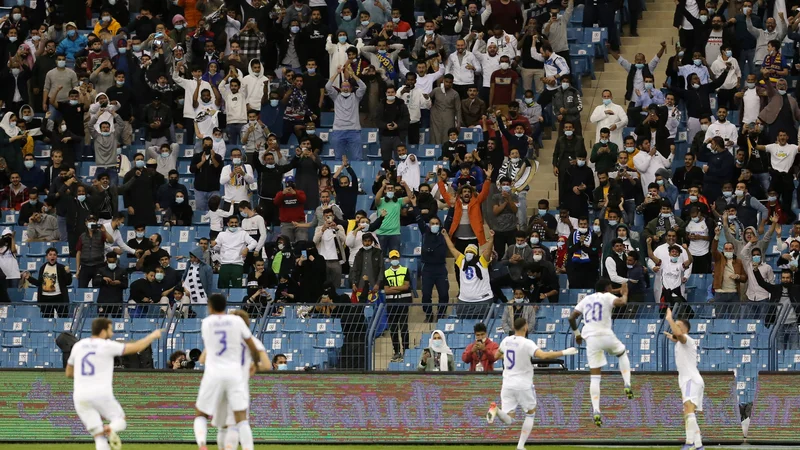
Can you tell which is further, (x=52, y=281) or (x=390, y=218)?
(x=390, y=218)

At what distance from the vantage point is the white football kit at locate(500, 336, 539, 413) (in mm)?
20688

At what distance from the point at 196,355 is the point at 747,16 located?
14.9 metres

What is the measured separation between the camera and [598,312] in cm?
2131

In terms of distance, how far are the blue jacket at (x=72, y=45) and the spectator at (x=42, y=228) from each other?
521 centimetres

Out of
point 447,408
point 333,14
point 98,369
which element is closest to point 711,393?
point 447,408

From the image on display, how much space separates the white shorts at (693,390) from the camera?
2094 cm

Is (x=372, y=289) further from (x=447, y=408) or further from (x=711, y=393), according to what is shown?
(x=711, y=393)

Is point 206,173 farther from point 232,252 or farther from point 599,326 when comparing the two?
point 599,326

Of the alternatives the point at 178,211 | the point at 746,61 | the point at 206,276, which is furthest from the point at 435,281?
the point at 746,61

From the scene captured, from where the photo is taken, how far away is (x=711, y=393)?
22688 millimetres

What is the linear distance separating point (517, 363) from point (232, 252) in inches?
352

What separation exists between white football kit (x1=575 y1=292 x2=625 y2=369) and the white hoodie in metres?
12.7

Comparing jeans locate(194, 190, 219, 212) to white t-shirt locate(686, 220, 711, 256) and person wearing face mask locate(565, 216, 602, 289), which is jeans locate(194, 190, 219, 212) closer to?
person wearing face mask locate(565, 216, 602, 289)

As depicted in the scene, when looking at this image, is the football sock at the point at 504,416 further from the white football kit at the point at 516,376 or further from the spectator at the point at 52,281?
the spectator at the point at 52,281
